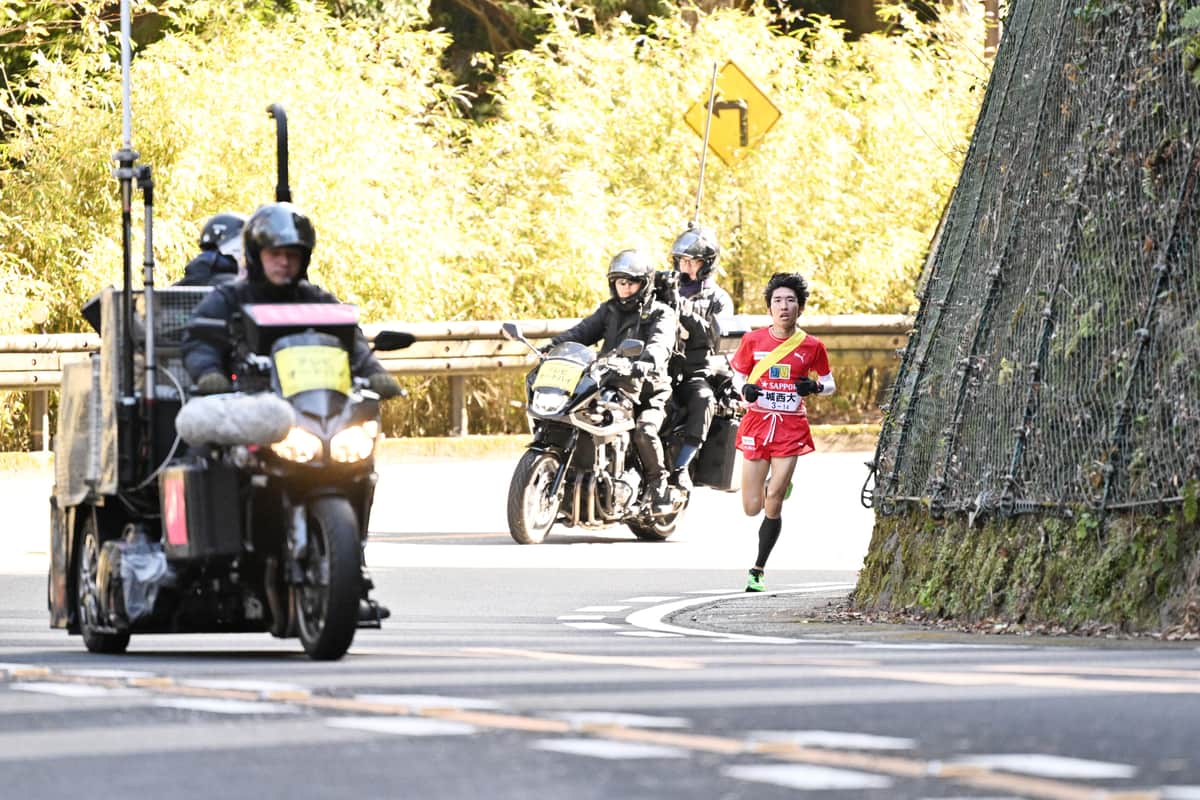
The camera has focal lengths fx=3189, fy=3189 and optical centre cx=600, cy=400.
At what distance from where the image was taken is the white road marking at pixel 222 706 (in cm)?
891

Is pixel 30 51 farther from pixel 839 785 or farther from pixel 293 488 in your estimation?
pixel 839 785

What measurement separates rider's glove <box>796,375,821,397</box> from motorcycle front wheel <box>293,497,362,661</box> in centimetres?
639

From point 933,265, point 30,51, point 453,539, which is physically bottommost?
point 453,539

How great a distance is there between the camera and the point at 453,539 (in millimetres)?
20844

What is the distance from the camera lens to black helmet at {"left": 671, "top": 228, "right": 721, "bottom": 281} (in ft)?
73.8

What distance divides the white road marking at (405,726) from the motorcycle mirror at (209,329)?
286cm

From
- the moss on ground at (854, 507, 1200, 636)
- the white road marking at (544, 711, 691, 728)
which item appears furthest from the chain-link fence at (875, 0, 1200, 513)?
the white road marking at (544, 711, 691, 728)

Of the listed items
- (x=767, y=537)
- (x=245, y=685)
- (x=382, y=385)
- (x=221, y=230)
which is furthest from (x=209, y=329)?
(x=767, y=537)

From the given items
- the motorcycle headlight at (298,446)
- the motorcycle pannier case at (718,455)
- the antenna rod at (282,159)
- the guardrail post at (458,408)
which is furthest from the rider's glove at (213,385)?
the guardrail post at (458,408)

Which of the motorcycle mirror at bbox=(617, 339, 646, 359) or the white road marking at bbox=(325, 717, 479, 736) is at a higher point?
the motorcycle mirror at bbox=(617, 339, 646, 359)

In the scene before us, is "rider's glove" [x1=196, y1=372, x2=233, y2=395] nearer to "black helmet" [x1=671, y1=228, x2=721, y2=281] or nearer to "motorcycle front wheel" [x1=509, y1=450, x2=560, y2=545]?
"motorcycle front wheel" [x1=509, y1=450, x2=560, y2=545]

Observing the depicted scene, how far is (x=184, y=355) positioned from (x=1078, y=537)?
4275mm

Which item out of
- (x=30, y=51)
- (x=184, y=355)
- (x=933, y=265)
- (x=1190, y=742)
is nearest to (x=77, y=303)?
(x=30, y=51)

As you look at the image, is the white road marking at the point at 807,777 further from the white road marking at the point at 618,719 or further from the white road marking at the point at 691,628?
the white road marking at the point at 691,628
